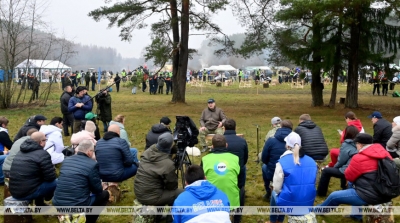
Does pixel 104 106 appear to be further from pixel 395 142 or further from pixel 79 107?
pixel 395 142

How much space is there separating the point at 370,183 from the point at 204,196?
2.24m

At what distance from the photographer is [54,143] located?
678cm

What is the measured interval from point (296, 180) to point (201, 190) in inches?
54.4

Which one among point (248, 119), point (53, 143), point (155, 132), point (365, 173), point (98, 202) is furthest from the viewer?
point (248, 119)

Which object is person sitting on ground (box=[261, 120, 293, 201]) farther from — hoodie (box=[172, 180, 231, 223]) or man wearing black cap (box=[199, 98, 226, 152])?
man wearing black cap (box=[199, 98, 226, 152])

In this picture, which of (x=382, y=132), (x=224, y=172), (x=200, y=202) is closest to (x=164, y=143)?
(x=224, y=172)

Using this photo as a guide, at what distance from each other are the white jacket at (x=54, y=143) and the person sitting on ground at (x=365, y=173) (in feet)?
14.9

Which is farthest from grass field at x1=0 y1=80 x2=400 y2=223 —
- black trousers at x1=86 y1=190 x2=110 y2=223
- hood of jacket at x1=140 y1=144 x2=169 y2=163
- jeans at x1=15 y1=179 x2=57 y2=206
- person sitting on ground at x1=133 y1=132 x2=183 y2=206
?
hood of jacket at x1=140 y1=144 x2=169 y2=163

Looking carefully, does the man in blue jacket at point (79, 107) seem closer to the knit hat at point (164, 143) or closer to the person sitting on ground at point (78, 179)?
the person sitting on ground at point (78, 179)

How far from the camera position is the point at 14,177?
4.95 meters

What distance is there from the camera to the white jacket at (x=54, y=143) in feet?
22.0

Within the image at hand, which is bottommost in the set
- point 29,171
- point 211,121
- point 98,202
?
point 98,202

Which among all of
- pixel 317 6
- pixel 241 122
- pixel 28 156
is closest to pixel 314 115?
pixel 241 122

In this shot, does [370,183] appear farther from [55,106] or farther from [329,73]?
[55,106]
